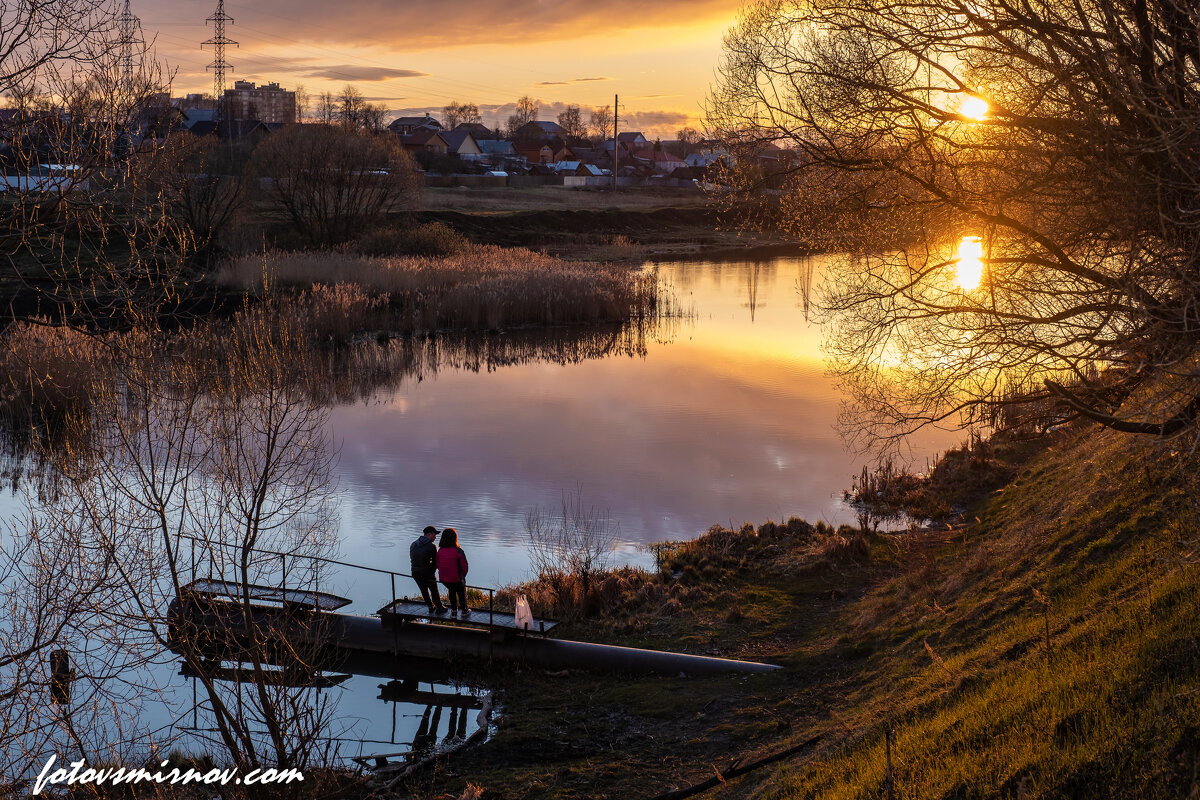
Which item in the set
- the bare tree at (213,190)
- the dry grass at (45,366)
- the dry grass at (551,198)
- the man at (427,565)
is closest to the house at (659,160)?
the dry grass at (551,198)

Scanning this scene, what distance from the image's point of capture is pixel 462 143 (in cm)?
11531

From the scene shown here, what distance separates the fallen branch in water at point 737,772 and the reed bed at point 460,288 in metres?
25.3

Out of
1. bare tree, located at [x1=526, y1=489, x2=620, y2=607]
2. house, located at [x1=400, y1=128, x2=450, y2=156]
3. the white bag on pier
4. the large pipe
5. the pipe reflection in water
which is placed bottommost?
the pipe reflection in water

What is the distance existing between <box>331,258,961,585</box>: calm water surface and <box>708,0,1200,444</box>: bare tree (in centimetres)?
483

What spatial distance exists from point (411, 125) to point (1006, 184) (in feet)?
393

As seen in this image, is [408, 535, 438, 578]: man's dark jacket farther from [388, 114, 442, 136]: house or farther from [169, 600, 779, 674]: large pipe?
[388, 114, 442, 136]: house

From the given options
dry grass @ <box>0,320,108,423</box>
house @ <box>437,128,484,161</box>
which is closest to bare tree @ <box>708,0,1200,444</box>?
dry grass @ <box>0,320,108,423</box>

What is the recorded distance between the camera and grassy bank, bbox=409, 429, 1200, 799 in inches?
240

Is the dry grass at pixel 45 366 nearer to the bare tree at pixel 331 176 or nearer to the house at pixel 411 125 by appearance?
the bare tree at pixel 331 176

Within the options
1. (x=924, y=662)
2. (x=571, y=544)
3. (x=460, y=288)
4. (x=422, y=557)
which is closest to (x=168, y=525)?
(x=422, y=557)

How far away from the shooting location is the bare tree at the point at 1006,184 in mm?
8344

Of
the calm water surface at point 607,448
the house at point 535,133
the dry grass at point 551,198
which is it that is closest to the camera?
the calm water surface at point 607,448

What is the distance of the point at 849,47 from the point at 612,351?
64.7 feet

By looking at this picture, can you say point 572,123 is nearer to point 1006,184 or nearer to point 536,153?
point 536,153
